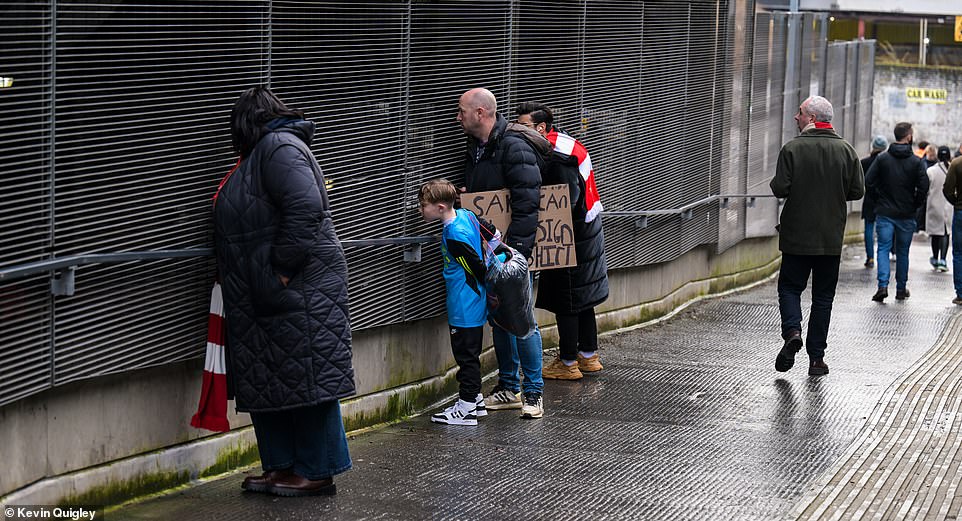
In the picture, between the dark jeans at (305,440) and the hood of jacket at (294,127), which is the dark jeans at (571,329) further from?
the hood of jacket at (294,127)

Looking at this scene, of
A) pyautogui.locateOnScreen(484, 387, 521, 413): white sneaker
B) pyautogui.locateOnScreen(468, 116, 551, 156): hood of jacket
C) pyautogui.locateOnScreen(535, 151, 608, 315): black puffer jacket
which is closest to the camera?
pyautogui.locateOnScreen(468, 116, 551, 156): hood of jacket

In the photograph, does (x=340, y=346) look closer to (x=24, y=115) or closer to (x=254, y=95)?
(x=254, y=95)

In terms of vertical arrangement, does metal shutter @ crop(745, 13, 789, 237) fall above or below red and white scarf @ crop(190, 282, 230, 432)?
above

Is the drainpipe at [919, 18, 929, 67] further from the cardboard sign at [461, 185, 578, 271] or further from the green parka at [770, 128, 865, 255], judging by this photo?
the cardboard sign at [461, 185, 578, 271]

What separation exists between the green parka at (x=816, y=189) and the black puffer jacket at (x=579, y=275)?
1407 millimetres

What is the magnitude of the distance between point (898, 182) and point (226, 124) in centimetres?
1068

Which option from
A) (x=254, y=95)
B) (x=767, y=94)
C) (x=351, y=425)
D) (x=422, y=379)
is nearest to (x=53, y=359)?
(x=254, y=95)

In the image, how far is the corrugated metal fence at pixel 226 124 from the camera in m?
5.48

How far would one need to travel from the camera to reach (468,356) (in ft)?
26.2

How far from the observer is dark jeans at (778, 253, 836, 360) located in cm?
1008

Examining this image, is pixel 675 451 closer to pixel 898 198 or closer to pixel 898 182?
pixel 898 182

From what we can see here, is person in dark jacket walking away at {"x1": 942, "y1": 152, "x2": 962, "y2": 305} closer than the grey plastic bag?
No

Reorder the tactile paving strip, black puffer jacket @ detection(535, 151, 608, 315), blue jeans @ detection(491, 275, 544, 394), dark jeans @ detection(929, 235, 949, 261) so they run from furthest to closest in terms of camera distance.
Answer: dark jeans @ detection(929, 235, 949, 261), black puffer jacket @ detection(535, 151, 608, 315), blue jeans @ detection(491, 275, 544, 394), the tactile paving strip

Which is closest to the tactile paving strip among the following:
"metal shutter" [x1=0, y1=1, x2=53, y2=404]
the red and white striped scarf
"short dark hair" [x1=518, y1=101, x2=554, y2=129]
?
the red and white striped scarf
